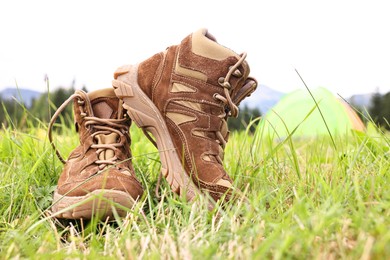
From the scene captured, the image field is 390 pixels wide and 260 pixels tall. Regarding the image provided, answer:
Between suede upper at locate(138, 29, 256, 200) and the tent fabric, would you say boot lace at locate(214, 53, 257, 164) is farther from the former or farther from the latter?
the tent fabric

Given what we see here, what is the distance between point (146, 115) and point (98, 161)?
1.00 ft

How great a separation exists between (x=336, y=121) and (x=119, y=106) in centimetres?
498

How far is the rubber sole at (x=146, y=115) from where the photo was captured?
2.37 m

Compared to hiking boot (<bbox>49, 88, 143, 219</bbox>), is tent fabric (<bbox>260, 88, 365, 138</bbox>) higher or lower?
lower

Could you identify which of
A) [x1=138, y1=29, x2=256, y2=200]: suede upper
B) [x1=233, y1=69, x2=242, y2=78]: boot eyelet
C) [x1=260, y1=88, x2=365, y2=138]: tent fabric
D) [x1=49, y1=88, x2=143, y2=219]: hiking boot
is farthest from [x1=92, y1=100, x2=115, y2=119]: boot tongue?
[x1=260, y1=88, x2=365, y2=138]: tent fabric

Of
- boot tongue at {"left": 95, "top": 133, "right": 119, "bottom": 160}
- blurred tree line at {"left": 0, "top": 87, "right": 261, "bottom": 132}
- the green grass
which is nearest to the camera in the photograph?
the green grass

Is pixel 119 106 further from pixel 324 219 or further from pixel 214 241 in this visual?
pixel 324 219

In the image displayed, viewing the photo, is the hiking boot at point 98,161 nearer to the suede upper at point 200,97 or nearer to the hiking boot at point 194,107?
the hiking boot at point 194,107

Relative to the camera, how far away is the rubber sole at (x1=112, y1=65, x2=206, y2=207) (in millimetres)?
2373

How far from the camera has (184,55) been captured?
7.84 feet

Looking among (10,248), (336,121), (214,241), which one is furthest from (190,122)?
(336,121)

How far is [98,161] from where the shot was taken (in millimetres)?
2387

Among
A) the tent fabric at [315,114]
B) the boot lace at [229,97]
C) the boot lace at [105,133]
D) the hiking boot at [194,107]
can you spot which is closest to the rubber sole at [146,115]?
the hiking boot at [194,107]

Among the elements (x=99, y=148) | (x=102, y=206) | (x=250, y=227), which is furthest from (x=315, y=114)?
(x=250, y=227)
